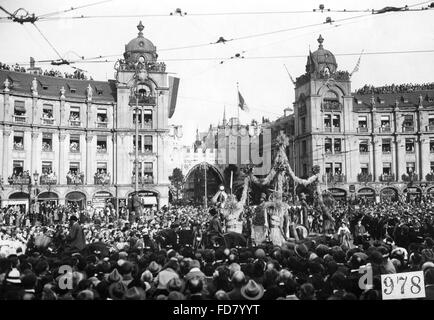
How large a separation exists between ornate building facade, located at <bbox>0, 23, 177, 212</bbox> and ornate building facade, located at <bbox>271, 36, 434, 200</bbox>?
14.3 meters

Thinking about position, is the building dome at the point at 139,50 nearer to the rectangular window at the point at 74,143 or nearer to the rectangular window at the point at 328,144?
the rectangular window at the point at 74,143

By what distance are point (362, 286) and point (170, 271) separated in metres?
3.88

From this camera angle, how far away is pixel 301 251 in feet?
39.0

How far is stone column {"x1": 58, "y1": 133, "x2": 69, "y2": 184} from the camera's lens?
4000cm

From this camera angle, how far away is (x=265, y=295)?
338 inches

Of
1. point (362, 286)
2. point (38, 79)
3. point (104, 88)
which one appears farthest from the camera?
point (104, 88)

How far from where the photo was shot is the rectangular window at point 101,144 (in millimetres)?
42531

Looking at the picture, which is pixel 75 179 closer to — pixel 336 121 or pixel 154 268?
pixel 336 121

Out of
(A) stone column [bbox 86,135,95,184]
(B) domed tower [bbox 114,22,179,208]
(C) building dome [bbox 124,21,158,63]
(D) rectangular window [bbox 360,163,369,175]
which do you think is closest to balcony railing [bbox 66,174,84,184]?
(A) stone column [bbox 86,135,95,184]

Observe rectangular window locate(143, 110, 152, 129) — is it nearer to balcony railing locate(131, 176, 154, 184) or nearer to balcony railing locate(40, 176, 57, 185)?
balcony railing locate(131, 176, 154, 184)

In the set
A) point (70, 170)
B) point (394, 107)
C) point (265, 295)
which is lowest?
point (265, 295)
